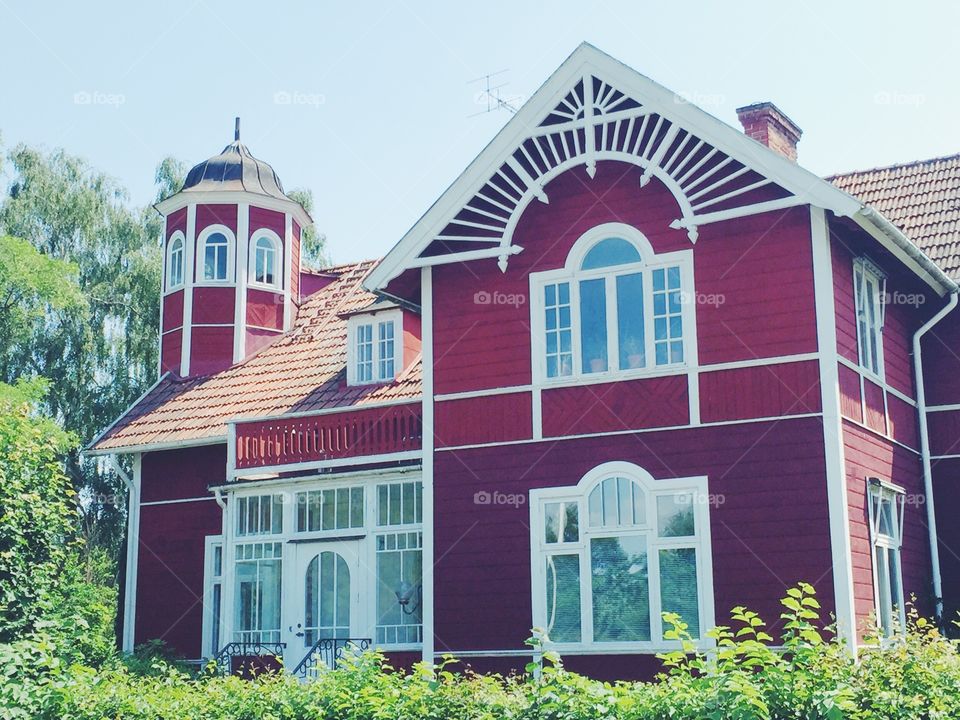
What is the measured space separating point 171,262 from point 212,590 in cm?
758

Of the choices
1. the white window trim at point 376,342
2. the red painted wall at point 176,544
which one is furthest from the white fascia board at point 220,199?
the red painted wall at point 176,544

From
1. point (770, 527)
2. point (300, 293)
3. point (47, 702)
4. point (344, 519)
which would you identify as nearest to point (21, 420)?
point (47, 702)

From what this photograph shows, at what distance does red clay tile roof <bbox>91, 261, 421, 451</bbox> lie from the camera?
21625 mm

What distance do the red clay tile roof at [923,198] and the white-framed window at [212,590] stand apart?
12.7 meters

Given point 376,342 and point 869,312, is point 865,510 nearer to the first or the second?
point 869,312

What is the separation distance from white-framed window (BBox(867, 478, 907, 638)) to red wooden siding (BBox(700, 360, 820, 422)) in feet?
5.56

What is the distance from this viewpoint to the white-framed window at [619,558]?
15.2 meters

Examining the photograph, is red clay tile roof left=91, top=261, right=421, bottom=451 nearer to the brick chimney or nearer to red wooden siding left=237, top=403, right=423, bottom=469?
red wooden siding left=237, top=403, right=423, bottom=469

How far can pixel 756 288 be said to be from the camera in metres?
15.5

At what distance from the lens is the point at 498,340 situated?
1709cm

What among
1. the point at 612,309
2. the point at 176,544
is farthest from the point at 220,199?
the point at 612,309

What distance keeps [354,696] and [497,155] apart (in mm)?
8244

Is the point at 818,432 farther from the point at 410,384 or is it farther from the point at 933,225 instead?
the point at 410,384

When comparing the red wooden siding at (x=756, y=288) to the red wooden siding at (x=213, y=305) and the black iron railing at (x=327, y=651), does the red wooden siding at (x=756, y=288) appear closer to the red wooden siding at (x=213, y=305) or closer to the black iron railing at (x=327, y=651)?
the black iron railing at (x=327, y=651)
